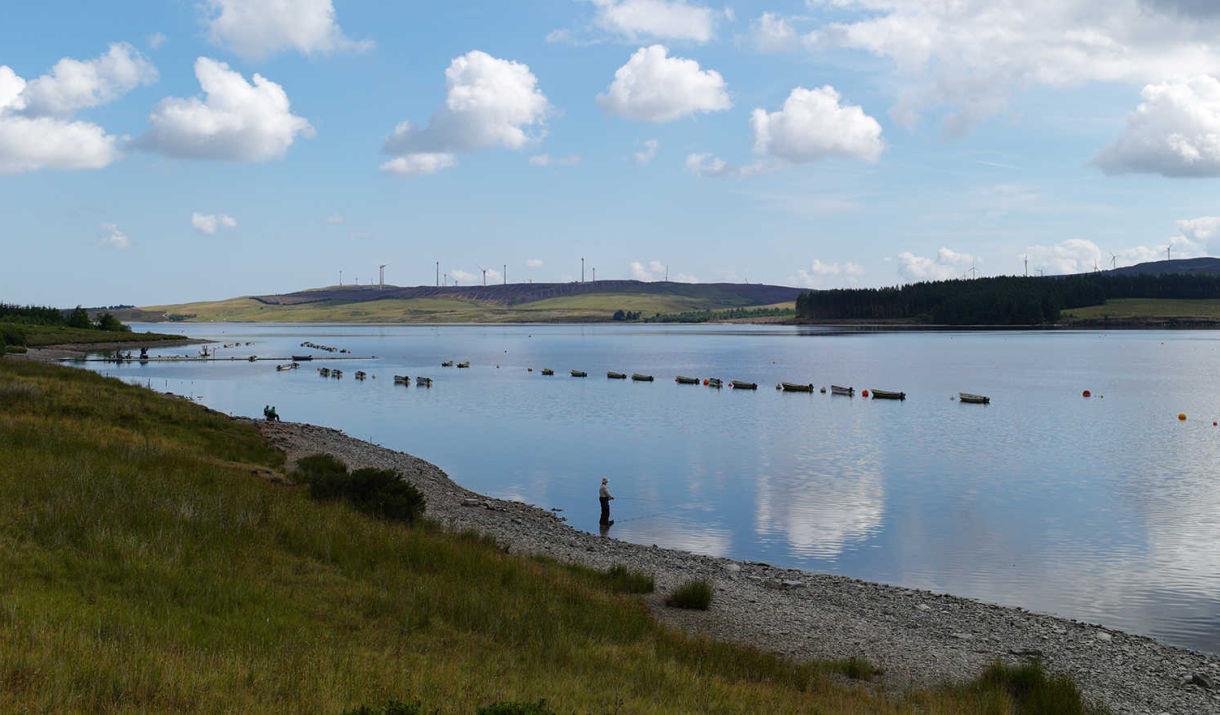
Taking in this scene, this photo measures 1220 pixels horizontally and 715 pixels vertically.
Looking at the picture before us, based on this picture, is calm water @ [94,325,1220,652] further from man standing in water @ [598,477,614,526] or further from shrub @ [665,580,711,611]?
shrub @ [665,580,711,611]

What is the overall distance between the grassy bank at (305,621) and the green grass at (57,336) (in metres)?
112

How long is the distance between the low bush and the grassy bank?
135 cm

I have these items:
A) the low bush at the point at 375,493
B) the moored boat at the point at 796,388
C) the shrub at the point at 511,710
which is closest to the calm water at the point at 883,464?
the moored boat at the point at 796,388

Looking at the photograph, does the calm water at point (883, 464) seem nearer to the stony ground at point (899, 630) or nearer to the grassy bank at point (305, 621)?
the stony ground at point (899, 630)

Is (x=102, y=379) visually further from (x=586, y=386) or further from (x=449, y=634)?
(x=586, y=386)

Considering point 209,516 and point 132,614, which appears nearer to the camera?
point 132,614

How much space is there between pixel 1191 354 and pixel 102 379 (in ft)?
512

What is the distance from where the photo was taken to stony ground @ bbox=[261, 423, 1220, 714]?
696 inches

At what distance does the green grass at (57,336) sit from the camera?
121250 mm

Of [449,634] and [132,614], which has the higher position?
[132,614]

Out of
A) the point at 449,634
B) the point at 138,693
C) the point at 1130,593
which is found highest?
the point at 138,693

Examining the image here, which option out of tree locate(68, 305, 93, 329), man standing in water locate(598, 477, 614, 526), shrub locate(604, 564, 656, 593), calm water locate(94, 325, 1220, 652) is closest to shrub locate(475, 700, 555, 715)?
shrub locate(604, 564, 656, 593)

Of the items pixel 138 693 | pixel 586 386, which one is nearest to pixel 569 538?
pixel 138 693

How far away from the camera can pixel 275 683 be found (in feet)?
32.3
